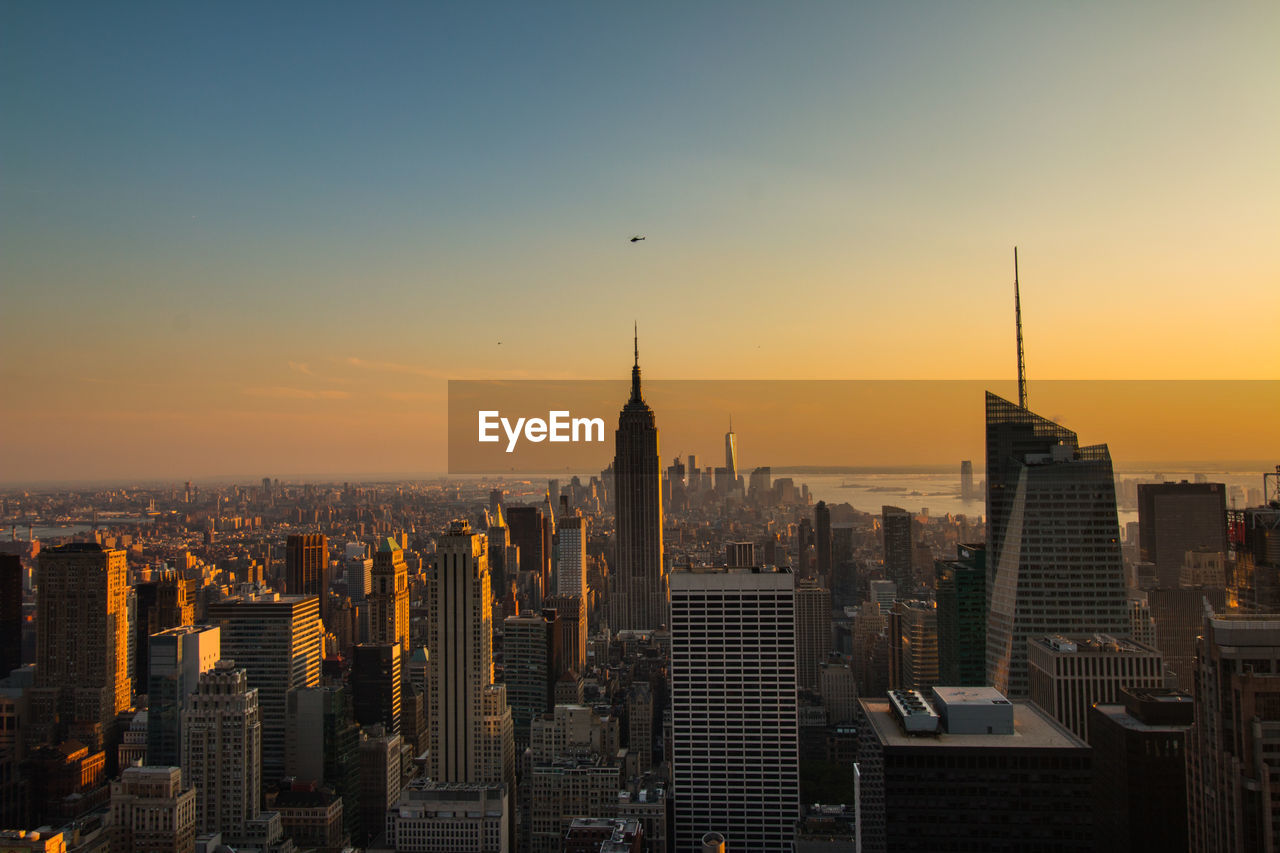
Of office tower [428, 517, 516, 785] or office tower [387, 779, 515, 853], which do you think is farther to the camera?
office tower [428, 517, 516, 785]

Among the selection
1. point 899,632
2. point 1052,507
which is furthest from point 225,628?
point 1052,507

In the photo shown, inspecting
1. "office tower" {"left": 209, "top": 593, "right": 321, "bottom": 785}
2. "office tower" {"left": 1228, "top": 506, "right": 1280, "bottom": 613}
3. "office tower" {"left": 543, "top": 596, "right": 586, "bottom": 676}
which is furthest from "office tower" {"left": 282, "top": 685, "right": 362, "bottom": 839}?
"office tower" {"left": 1228, "top": 506, "right": 1280, "bottom": 613}

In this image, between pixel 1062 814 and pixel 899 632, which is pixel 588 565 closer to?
pixel 899 632

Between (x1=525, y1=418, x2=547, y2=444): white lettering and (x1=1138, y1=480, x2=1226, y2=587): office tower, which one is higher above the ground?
(x1=525, y1=418, x2=547, y2=444): white lettering

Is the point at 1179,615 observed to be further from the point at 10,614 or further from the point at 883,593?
the point at 10,614

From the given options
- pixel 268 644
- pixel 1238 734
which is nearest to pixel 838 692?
pixel 268 644

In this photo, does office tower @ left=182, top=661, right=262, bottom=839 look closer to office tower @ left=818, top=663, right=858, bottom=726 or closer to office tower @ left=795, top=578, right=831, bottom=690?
office tower @ left=818, top=663, right=858, bottom=726
